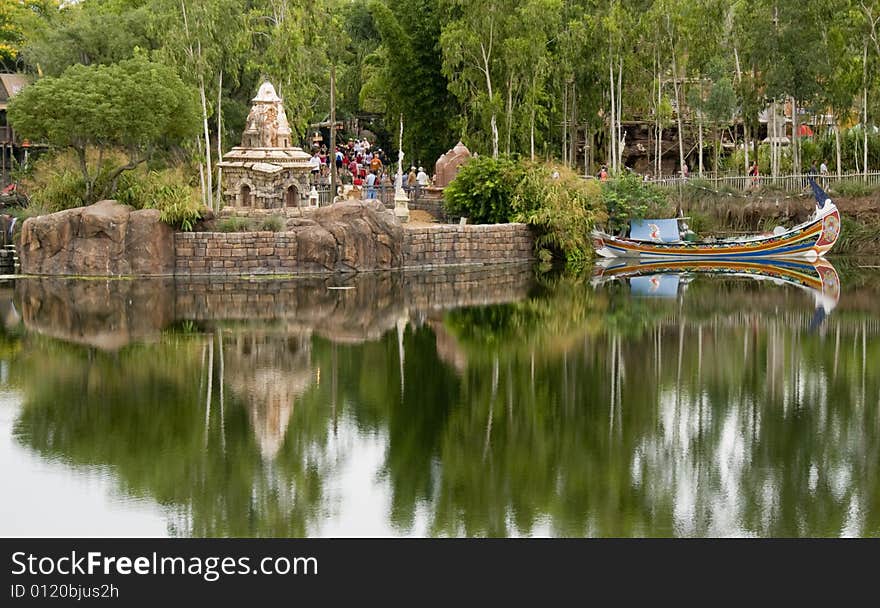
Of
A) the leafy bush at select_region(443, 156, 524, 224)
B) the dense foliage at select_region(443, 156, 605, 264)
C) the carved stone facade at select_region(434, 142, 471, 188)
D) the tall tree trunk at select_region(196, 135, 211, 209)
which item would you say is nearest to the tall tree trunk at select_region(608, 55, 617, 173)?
the carved stone facade at select_region(434, 142, 471, 188)

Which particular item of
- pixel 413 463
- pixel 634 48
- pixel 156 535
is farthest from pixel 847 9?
pixel 156 535

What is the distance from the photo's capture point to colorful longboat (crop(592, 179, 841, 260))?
38.1m

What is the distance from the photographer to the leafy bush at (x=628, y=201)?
3962 cm

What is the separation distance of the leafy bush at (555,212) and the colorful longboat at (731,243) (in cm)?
95

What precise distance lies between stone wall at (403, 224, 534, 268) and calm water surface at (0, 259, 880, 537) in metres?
6.83

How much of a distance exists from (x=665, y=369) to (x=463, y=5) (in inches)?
961

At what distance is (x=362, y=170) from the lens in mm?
48500

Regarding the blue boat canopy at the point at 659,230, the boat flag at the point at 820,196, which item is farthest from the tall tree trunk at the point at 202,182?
the boat flag at the point at 820,196

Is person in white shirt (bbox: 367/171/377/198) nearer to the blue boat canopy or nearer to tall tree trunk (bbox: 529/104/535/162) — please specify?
tall tree trunk (bbox: 529/104/535/162)

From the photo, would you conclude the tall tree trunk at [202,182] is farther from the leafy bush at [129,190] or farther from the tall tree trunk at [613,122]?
the tall tree trunk at [613,122]

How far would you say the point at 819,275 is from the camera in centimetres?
3466

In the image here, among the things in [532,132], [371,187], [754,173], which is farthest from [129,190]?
[754,173]

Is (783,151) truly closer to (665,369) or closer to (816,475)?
(665,369)

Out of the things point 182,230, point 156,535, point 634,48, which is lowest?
point 156,535
